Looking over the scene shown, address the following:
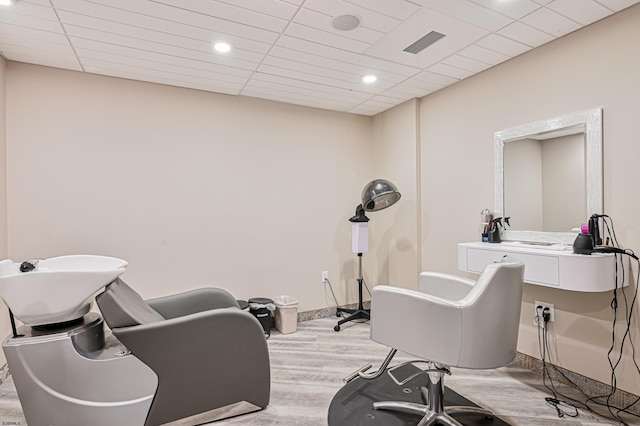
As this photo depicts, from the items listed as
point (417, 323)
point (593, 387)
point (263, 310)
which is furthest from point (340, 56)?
point (593, 387)

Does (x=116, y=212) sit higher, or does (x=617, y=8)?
(x=617, y=8)

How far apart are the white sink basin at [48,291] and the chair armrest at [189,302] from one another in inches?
19.0

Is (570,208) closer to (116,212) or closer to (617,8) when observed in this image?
(617,8)

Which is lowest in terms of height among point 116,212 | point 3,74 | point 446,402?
point 446,402

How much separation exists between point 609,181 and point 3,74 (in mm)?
4213

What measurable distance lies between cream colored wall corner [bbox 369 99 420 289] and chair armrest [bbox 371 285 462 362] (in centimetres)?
172

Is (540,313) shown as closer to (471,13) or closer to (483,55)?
(483,55)

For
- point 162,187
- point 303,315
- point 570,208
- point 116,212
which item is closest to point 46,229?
point 116,212

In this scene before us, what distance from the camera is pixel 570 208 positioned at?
2.27m

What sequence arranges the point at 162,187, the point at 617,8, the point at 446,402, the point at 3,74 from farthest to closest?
the point at 162,187 < the point at 3,74 < the point at 446,402 < the point at 617,8

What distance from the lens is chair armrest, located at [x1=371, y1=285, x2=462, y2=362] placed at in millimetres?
1619

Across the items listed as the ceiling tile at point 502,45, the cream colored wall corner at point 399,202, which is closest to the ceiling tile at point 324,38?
the ceiling tile at point 502,45

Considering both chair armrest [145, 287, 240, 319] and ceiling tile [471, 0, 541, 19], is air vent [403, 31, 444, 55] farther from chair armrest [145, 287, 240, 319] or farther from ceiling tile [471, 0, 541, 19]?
chair armrest [145, 287, 240, 319]

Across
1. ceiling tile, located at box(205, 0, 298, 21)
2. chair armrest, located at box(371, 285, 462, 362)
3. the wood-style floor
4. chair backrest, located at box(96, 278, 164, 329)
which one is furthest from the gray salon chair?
ceiling tile, located at box(205, 0, 298, 21)
